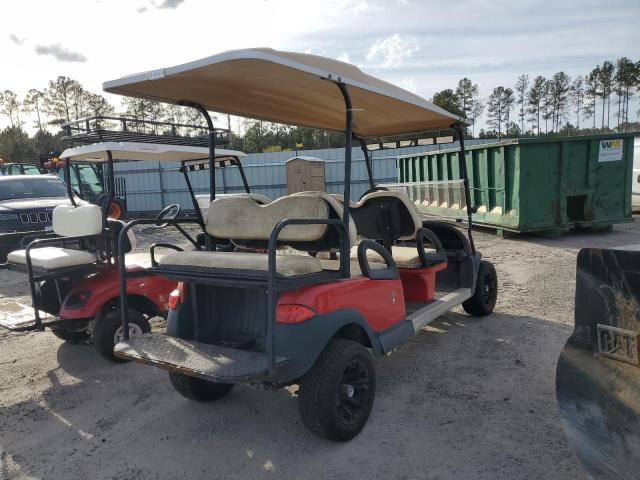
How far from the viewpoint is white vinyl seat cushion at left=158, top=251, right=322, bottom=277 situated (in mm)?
2744

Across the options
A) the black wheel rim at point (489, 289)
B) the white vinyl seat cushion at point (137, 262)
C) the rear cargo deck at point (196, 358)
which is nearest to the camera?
the rear cargo deck at point (196, 358)

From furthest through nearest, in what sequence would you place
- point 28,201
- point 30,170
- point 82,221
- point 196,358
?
point 30,170, point 28,201, point 82,221, point 196,358

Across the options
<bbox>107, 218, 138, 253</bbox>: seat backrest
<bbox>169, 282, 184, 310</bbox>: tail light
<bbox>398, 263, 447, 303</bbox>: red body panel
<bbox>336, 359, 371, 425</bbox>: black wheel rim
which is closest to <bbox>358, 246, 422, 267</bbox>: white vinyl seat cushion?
<bbox>398, 263, 447, 303</bbox>: red body panel

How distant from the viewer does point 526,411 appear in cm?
324

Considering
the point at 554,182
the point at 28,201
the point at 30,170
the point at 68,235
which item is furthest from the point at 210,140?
the point at 30,170

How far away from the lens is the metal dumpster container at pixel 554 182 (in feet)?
30.9

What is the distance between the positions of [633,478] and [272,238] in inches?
69.5

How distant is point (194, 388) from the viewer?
135 inches

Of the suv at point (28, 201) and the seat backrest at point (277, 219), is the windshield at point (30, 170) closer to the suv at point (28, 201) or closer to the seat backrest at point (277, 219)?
the suv at point (28, 201)

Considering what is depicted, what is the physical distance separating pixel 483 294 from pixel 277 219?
9.34ft

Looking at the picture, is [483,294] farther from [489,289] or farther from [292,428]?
[292,428]

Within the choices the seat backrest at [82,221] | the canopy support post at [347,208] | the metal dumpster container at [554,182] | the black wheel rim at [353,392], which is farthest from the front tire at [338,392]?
the metal dumpster container at [554,182]

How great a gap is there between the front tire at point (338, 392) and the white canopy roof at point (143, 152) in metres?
2.59

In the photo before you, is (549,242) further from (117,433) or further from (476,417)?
(117,433)
